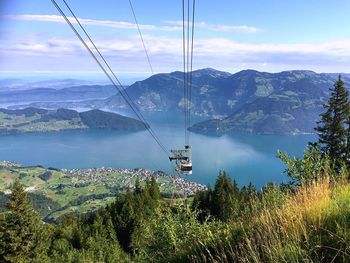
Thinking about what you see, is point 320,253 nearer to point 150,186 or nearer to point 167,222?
point 167,222

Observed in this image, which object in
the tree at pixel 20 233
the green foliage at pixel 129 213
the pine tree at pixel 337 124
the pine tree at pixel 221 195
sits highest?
the pine tree at pixel 337 124

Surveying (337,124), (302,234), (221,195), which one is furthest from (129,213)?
(302,234)

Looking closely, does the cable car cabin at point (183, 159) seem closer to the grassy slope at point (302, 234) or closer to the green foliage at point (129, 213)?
the green foliage at point (129, 213)

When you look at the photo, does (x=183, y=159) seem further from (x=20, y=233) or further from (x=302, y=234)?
(x=302, y=234)

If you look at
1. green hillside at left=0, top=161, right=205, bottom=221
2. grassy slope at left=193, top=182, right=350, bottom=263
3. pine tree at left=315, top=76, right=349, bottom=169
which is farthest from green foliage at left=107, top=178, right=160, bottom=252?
green hillside at left=0, top=161, right=205, bottom=221

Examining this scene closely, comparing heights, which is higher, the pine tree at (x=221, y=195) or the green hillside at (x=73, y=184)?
the pine tree at (x=221, y=195)

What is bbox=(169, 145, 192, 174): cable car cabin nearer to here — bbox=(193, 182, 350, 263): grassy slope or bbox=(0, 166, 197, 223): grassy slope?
bbox=(193, 182, 350, 263): grassy slope

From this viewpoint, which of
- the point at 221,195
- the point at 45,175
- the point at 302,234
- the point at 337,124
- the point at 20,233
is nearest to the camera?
the point at 302,234

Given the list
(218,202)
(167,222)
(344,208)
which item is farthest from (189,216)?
(218,202)

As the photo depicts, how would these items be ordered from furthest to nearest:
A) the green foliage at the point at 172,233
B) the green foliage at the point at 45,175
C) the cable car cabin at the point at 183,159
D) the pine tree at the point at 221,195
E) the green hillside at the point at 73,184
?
the green foliage at the point at 45,175
the green hillside at the point at 73,184
the pine tree at the point at 221,195
the cable car cabin at the point at 183,159
the green foliage at the point at 172,233

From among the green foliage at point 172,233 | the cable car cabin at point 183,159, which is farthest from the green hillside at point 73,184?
the green foliage at point 172,233
